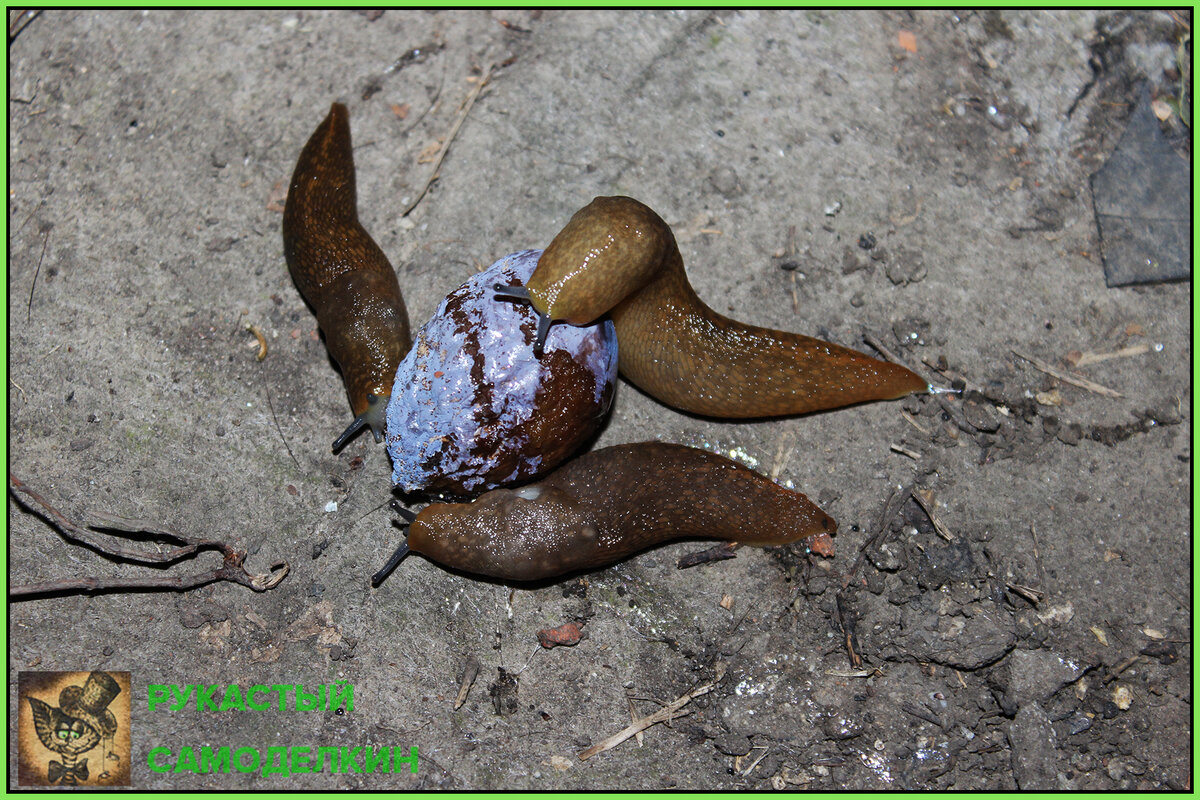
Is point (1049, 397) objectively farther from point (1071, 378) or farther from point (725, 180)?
point (725, 180)

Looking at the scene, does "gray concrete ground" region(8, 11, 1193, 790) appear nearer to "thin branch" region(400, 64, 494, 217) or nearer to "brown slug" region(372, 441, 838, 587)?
"thin branch" region(400, 64, 494, 217)

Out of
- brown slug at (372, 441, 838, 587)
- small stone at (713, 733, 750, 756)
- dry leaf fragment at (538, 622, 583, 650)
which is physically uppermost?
brown slug at (372, 441, 838, 587)

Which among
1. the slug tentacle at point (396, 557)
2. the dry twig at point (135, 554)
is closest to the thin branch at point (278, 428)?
the dry twig at point (135, 554)

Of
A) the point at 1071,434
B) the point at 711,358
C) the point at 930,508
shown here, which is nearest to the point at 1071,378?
the point at 1071,434

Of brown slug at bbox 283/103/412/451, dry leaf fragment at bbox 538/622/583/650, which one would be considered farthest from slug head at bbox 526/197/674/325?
dry leaf fragment at bbox 538/622/583/650

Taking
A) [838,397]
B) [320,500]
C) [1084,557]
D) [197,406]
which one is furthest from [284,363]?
[1084,557]

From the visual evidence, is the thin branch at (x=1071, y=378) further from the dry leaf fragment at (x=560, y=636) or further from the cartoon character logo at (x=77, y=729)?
the cartoon character logo at (x=77, y=729)
